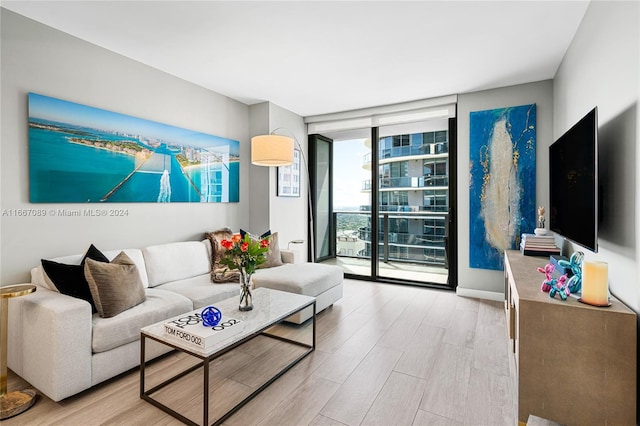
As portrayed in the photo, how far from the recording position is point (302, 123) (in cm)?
509

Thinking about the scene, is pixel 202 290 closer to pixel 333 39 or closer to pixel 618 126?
pixel 333 39

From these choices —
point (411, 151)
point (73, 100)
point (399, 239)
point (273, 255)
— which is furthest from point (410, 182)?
point (73, 100)

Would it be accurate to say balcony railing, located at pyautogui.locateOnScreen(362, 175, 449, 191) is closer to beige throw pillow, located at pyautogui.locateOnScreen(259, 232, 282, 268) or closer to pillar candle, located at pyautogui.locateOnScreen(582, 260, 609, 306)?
beige throw pillow, located at pyautogui.locateOnScreen(259, 232, 282, 268)

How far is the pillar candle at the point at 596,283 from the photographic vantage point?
1475 mm

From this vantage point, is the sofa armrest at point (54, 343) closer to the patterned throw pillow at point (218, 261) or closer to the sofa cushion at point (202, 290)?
the sofa cushion at point (202, 290)

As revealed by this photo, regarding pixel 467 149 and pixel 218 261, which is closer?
pixel 218 261

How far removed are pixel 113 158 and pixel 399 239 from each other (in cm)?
395

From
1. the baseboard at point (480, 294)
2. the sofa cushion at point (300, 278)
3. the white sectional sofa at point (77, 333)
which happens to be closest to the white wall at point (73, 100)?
the white sectional sofa at point (77, 333)

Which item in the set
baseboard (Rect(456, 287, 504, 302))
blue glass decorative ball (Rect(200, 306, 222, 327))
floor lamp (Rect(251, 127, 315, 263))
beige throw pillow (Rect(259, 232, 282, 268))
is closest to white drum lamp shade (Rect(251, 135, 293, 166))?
floor lamp (Rect(251, 127, 315, 263))

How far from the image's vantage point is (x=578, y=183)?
1954mm

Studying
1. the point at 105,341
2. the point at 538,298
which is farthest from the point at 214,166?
the point at 538,298

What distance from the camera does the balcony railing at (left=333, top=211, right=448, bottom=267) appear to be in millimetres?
4762

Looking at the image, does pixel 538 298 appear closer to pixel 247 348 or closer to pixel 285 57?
pixel 247 348

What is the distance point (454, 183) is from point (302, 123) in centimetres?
250
